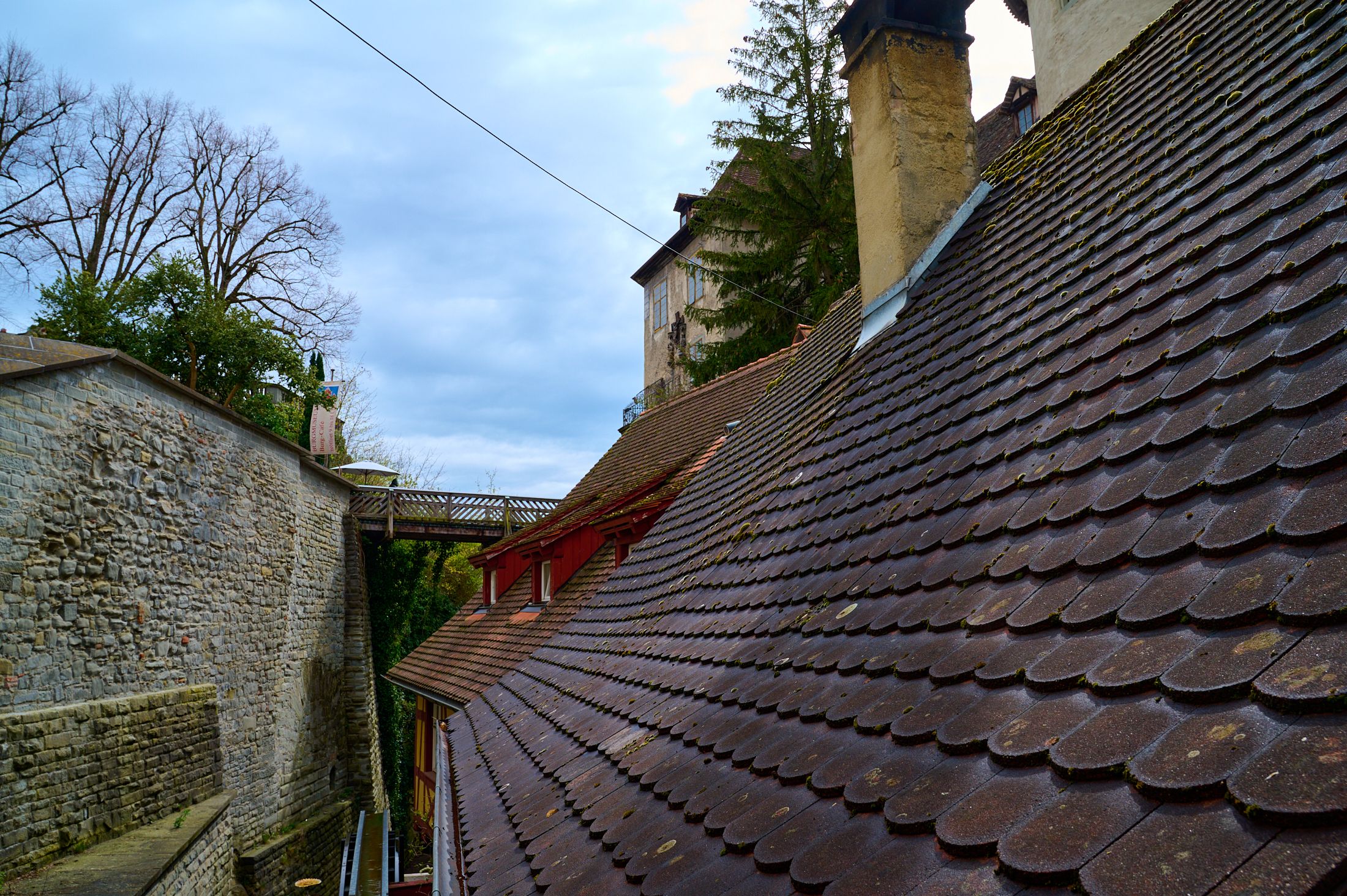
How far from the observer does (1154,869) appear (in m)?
1.11

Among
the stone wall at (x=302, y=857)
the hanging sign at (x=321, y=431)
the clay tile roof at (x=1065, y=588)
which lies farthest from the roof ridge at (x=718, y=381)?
the hanging sign at (x=321, y=431)

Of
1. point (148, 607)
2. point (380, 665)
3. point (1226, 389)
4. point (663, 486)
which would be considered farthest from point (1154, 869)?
point (380, 665)

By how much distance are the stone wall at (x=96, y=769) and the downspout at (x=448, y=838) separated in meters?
5.27

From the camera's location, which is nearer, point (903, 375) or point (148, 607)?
point (903, 375)

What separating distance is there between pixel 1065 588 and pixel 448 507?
23.7m

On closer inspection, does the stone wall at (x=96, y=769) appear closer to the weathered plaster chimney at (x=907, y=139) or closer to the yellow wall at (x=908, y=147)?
the weathered plaster chimney at (x=907, y=139)

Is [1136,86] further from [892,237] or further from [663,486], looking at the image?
[663,486]

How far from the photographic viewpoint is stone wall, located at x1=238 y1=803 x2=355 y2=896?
13.3 meters

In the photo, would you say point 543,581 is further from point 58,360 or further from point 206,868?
point 58,360

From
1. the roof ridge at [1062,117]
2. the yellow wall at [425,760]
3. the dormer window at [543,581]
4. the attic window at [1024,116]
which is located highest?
the attic window at [1024,116]

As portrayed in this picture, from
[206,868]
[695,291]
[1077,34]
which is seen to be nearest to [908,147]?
[1077,34]

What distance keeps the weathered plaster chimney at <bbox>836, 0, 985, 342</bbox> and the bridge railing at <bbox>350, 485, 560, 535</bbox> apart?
18353 millimetres

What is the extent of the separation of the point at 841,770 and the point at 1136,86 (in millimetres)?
3830

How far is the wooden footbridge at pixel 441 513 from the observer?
22.0 metres
